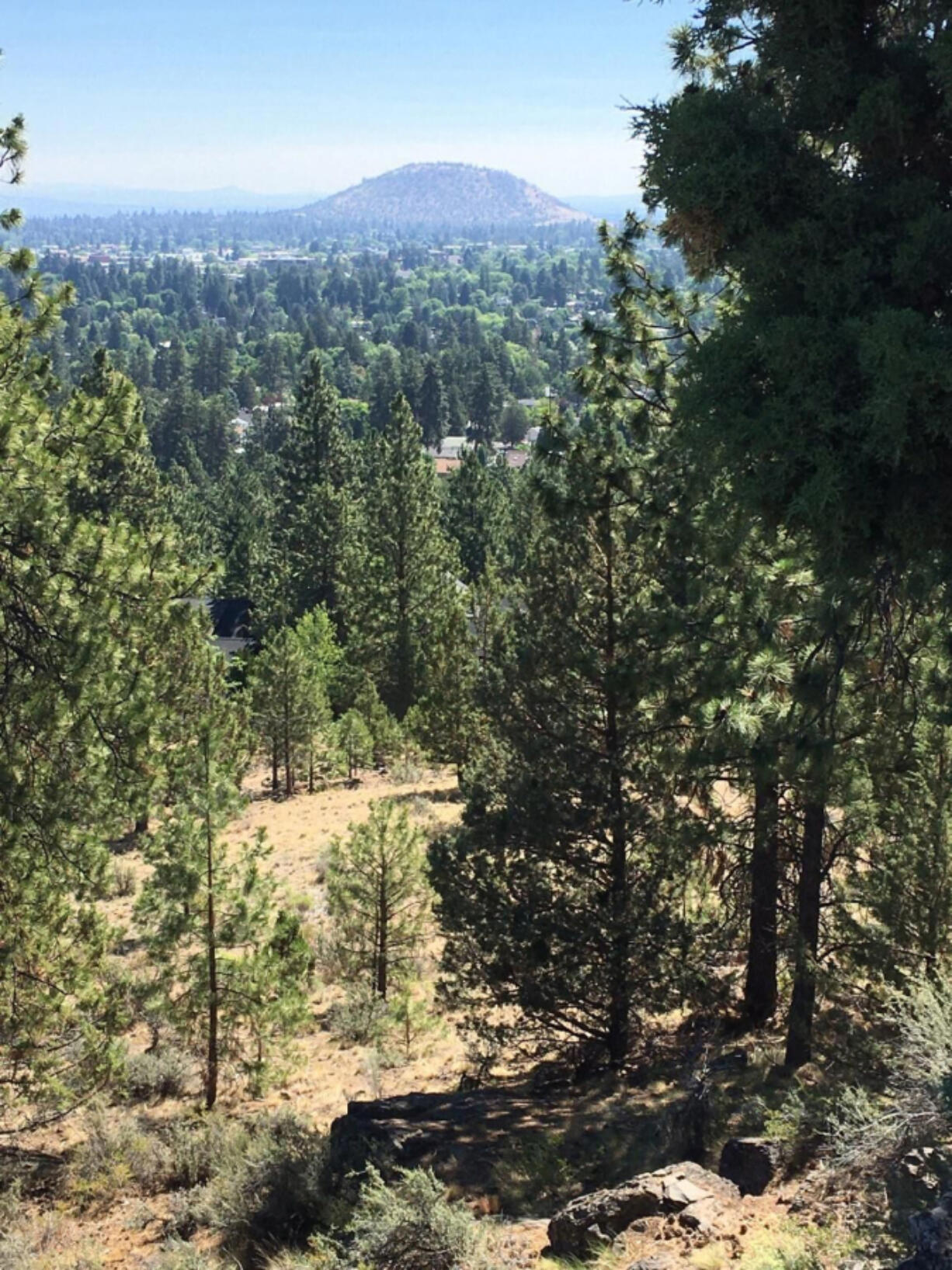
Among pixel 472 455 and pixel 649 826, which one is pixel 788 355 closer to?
pixel 649 826

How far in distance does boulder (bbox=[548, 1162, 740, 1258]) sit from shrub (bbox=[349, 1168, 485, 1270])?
1.64ft

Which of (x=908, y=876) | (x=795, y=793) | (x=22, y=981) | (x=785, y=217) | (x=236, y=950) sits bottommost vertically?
(x=236, y=950)

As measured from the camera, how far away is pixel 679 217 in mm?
6453

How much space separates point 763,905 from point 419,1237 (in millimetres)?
5020

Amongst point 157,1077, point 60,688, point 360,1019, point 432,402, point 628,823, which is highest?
point 432,402

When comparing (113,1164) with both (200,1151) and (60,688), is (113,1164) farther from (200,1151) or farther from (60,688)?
(60,688)

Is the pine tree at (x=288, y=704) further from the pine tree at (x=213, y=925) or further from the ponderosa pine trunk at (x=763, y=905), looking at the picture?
the ponderosa pine trunk at (x=763, y=905)

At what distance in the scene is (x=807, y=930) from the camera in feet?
31.0

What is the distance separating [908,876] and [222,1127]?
6.61 m

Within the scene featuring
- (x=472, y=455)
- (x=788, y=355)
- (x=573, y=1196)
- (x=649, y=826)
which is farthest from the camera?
(x=472, y=455)

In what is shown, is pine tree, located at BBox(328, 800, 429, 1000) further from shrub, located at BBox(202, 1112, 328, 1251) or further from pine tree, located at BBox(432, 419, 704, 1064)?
shrub, located at BBox(202, 1112, 328, 1251)

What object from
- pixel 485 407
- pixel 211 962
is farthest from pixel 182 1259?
pixel 485 407

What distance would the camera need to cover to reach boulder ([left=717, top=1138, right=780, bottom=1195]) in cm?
678

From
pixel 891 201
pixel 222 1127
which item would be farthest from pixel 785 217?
pixel 222 1127
